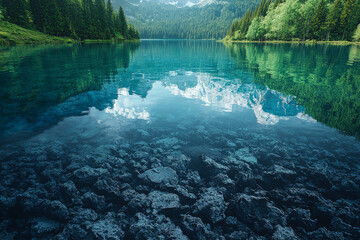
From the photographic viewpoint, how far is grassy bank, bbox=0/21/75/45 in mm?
51969

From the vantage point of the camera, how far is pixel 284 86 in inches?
567

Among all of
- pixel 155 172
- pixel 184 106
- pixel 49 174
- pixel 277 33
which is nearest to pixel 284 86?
pixel 184 106

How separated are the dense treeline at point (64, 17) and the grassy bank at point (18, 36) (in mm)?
6703

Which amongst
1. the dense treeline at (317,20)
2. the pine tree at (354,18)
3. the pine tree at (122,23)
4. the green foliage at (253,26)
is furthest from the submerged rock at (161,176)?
the pine tree at (122,23)

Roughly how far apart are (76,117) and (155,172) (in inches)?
231

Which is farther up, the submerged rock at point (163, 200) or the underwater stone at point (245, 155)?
the underwater stone at point (245, 155)

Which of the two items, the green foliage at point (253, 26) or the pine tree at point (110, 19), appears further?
the pine tree at point (110, 19)

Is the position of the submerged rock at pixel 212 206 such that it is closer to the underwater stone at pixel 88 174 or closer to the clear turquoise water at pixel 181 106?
the underwater stone at pixel 88 174

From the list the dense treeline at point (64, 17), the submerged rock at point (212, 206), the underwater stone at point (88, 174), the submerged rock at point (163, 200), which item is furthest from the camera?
the dense treeline at point (64, 17)

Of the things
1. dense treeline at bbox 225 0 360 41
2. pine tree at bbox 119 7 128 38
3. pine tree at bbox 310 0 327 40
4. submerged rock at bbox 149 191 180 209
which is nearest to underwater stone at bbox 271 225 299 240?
submerged rock at bbox 149 191 180 209

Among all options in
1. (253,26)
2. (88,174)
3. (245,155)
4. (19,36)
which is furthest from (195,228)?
(253,26)

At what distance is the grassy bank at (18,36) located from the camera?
5197cm

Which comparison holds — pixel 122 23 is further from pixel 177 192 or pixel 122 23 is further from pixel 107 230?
pixel 107 230

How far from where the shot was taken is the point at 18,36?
56.6 metres
